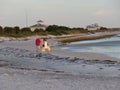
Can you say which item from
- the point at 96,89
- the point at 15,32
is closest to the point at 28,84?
the point at 96,89

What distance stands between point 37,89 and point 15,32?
Answer: 9464 cm

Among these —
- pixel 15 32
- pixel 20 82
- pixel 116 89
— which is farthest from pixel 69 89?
pixel 15 32

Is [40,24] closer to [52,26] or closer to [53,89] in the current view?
[52,26]

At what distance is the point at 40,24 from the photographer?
483 feet

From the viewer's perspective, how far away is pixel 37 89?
28.7ft

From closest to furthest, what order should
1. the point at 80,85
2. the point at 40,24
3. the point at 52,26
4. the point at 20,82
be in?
the point at 80,85
the point at 20,82
the point at 52,26
the point at 40,24

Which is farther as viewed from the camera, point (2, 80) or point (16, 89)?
point (2, 80)

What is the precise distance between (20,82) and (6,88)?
3.86 ft

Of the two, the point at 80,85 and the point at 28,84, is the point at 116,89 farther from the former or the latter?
the point at 28,84

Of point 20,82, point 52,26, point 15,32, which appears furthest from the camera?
point 52,26

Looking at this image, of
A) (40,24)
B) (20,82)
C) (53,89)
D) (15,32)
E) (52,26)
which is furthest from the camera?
(40,24)

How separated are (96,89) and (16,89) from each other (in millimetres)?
2207

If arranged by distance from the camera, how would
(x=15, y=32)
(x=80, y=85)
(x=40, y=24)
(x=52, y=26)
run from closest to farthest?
1. (x=80, y=85)
2. (x=15, y=32)
3. (x=52, y=26)
4. (x=40, y=24)

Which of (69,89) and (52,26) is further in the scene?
(52,26)
